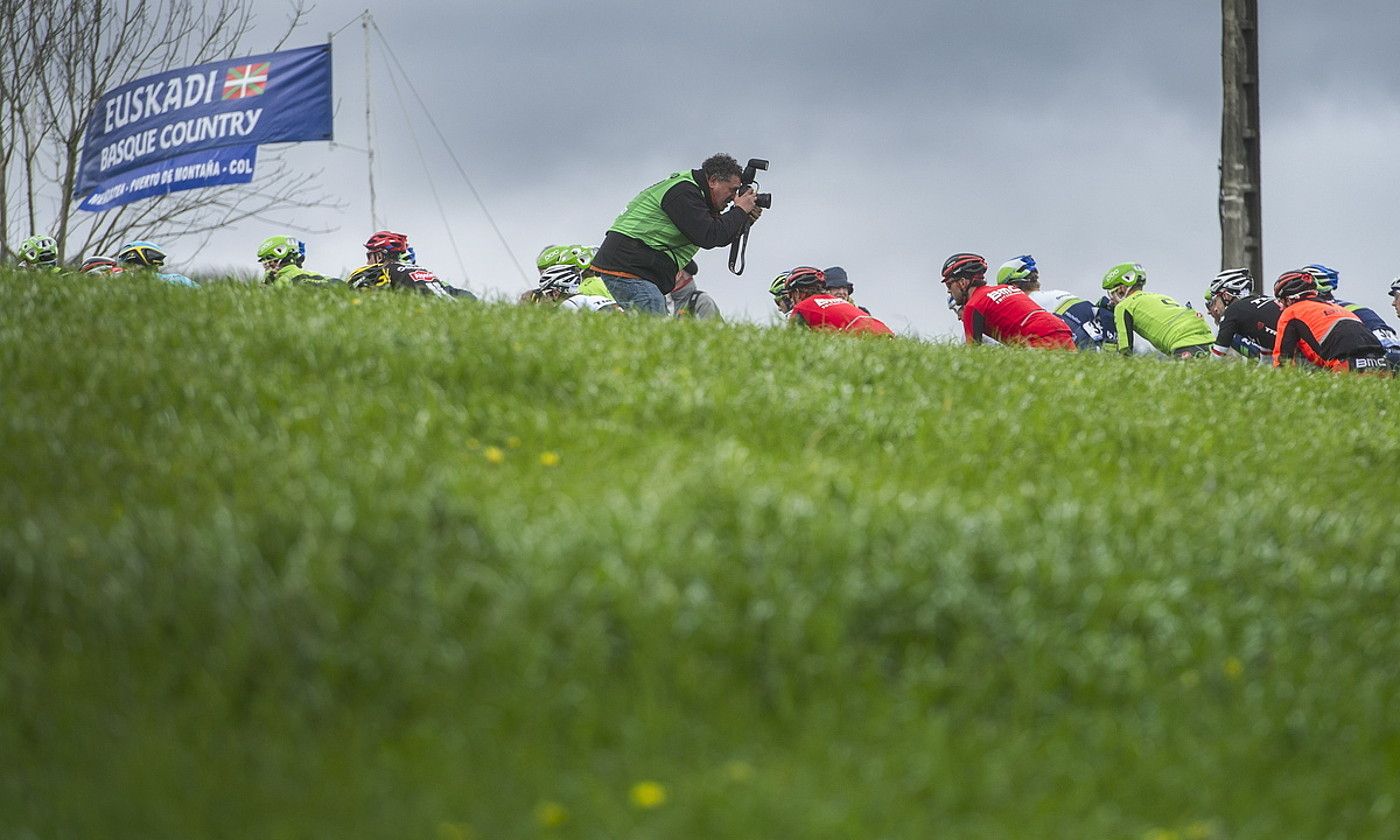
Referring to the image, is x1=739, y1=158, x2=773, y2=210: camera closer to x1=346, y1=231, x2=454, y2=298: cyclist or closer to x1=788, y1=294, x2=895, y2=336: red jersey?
x1=788, y1=294, x2=895, y2=336: red jersey

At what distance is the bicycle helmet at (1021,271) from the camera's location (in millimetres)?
18781

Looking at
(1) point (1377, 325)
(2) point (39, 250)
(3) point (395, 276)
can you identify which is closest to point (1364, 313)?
(1) point (1377, 325)

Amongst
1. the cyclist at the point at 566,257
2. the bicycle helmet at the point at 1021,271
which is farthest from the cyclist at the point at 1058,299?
the cyclist at the point at 566,257

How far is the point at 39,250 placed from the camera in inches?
819

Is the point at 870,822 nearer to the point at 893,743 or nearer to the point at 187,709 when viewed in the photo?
the point at 893,743

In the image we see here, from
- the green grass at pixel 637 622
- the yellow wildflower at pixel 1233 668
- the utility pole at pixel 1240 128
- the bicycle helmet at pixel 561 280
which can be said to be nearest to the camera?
the green grass at pixel 637 622

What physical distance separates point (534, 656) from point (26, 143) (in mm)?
20134

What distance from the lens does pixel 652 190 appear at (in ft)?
41.0

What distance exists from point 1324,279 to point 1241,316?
3.55 feet

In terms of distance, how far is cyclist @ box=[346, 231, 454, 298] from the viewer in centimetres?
1675

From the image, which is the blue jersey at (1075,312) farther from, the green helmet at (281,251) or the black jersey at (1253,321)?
the green helmet at (281,251)

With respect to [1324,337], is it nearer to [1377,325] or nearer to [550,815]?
[1377,325]

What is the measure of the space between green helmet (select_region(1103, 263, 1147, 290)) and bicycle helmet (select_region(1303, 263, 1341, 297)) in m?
2.71

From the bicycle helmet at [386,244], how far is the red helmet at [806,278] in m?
6.54
